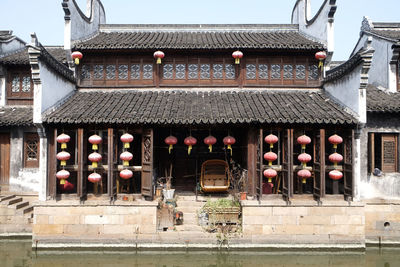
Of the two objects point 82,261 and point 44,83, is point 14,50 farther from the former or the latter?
point 82,261

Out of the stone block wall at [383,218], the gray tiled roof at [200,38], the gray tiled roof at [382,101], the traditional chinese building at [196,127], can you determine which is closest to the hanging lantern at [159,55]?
the traditional chinese building at [196,127]

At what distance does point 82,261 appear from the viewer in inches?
285

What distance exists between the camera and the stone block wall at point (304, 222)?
7914mm

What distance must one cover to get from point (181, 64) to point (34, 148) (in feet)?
20.6

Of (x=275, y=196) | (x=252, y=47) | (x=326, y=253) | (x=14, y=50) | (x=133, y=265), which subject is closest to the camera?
(x=133, y=265)

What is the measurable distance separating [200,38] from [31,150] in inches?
304

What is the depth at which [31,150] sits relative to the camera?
34.1 feet

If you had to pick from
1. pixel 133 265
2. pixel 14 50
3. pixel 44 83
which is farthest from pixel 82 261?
pixel 14 50

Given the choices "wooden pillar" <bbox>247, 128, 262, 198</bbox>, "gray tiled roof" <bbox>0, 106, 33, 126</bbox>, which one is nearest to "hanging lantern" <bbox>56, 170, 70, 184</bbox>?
"gray tiled roof" <bbox>0, 106, 33, 126</bbox>

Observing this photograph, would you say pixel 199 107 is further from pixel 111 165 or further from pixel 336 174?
pixel 336 174

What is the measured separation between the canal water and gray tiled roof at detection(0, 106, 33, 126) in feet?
13.6

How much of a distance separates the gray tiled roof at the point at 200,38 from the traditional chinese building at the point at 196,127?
0.09 metres

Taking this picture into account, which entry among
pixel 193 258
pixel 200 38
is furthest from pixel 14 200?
pixel 200 38

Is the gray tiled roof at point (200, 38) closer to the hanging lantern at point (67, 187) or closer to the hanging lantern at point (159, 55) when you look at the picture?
the hanging lantern at point (159, 55)
